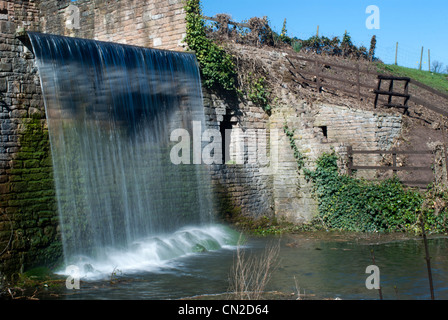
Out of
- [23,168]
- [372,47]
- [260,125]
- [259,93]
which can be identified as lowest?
[23,168]

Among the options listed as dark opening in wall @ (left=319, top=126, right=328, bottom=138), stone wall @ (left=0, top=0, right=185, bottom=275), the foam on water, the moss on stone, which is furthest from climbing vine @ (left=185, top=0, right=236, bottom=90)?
the moss on stone

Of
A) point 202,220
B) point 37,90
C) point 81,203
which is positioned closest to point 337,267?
point 202,220

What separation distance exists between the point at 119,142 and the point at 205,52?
3.54 metres

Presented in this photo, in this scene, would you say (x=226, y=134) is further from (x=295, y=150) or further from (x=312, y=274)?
(x=312, y=274)

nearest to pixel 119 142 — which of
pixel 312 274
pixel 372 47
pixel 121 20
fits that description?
pixel 312 274

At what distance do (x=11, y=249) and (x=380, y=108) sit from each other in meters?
10.8

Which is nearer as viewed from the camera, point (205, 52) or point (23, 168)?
point (23, 168)

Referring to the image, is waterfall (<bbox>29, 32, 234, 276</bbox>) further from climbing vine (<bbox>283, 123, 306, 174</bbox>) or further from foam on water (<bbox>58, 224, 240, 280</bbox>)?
climbing vine (<bbox>283, 123, 306, 174</bbox>)

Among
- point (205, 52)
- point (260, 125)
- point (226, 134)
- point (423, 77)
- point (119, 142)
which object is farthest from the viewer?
point (423, 77)

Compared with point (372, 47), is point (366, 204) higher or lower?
lower

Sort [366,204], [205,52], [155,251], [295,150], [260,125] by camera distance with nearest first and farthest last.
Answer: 1. [155,251]
2. [366,204]
3. [205,52]
4. [295,150]
5. [260,125]

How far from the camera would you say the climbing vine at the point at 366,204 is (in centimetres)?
1144

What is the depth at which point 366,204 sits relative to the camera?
→ 39.2ft

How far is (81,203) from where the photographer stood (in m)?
8.91
